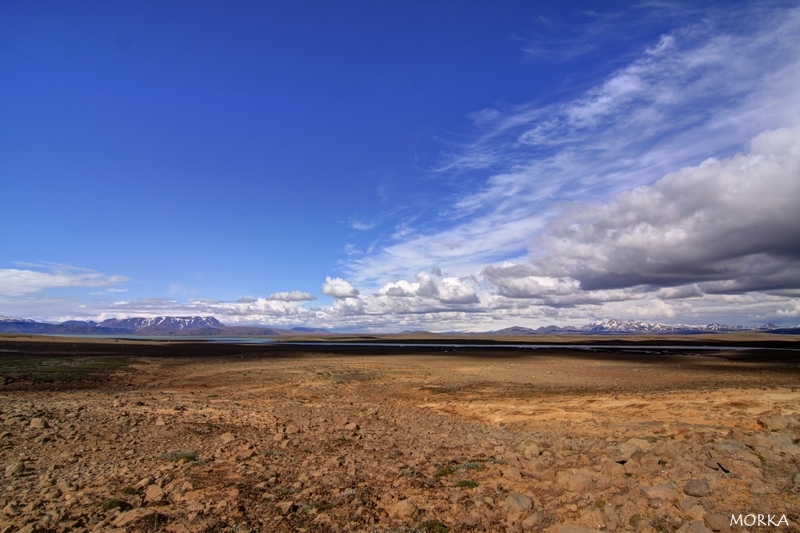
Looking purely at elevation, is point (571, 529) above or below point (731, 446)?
below

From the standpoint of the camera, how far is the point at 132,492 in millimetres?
8047

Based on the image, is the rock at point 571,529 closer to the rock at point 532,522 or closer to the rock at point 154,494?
the rock at point 532,522

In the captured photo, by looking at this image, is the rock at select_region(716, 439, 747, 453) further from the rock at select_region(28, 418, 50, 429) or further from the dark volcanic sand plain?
the rock at select_region(28, 418, 50, 429)

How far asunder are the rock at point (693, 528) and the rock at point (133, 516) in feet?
25.9

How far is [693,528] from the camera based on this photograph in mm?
6020

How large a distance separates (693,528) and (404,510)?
4.14 meters

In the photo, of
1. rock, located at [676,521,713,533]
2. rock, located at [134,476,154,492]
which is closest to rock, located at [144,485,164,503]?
rock, located at [134,476,154,492]

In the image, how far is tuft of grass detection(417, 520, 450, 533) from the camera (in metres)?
6.73

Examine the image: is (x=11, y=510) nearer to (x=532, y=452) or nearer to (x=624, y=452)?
(x=532, y=452)

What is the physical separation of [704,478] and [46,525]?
10545mm

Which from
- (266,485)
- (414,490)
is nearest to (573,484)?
(414,490)

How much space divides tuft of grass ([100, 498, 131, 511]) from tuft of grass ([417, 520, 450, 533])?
4.90 metres

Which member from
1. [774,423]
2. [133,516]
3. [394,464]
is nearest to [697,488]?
[774,423]

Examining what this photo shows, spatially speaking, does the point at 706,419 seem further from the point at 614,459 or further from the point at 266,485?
the point at 266,485
